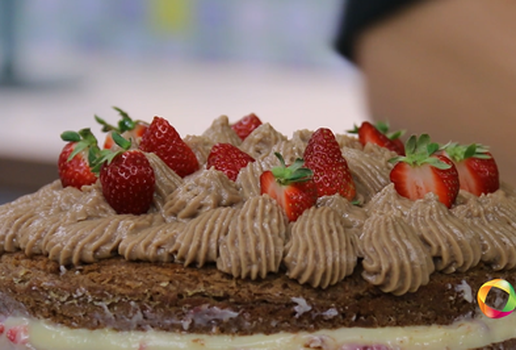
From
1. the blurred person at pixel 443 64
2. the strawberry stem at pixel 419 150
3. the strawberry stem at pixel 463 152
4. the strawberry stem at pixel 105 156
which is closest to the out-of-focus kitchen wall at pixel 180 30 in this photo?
the blurred person at pixel 443 64

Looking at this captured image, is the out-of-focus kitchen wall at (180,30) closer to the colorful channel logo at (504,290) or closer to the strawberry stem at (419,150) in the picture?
the strawberry stem at (419,150)

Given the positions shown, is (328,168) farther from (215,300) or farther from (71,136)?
(71,136)

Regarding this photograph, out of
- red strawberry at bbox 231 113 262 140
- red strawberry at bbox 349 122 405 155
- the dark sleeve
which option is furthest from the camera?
the dark sleeve

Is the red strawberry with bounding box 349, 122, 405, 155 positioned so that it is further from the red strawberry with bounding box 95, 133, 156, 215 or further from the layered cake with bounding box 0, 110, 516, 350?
the red strawberry with bounding box 95, 133, 156, 215

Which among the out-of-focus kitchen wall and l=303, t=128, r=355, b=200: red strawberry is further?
the out-of-focus kitchen wall

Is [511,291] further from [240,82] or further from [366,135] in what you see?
[240,82]

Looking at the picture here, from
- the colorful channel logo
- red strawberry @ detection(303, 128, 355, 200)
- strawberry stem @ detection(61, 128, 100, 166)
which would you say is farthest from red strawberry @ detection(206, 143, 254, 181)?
the colorful channel logo
